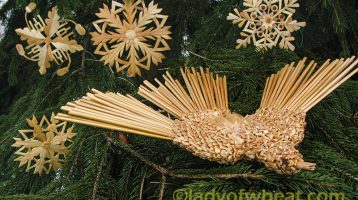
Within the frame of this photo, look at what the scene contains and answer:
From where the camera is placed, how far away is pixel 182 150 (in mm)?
603

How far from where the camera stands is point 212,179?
1.70 feet

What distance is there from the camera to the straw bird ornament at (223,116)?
518 millimetres

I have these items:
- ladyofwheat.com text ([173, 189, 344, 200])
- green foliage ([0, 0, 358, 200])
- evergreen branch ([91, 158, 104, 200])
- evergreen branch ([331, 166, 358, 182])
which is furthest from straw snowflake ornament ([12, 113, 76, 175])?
evergreen branch ([331, 166, 358, 182])

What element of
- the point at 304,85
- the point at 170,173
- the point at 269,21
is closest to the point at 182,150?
the point at 170,173

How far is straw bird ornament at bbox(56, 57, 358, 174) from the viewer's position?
0.52 metres

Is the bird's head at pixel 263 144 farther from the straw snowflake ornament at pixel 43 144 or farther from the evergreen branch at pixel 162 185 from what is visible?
the straw snowflake ornament at pixel 43 144

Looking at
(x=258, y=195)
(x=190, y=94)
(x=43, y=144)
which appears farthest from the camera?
(x=43, y=144)

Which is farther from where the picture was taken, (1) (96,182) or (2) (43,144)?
(2) (43,144)

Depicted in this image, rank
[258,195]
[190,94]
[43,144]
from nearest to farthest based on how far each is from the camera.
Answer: [258,195], [190,94], [43,144]

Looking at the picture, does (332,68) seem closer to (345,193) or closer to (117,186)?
(345,193)

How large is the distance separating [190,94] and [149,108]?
0.19 feet

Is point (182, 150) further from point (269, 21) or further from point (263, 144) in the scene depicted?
point (269, 21)

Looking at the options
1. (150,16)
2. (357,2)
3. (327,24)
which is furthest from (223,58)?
(357,2)

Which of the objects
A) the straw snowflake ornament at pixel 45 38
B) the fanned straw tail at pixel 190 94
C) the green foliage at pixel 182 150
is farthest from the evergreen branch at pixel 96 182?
the straw snowflake ornament at pixel 45 38
